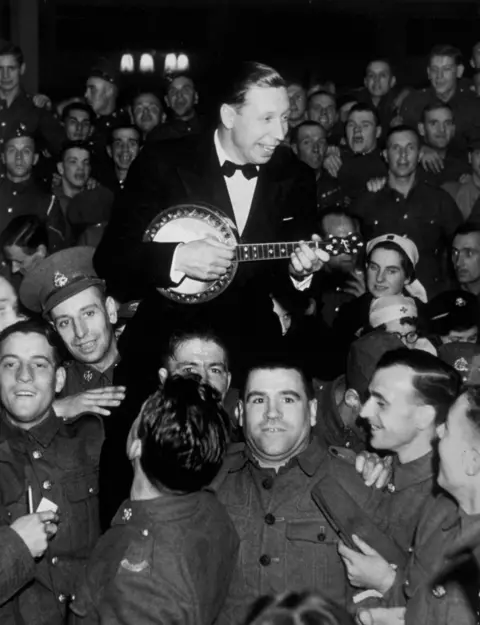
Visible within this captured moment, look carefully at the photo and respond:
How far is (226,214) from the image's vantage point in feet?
14.2

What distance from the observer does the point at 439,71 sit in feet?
28.5

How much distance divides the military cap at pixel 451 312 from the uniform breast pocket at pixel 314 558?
2202 mm

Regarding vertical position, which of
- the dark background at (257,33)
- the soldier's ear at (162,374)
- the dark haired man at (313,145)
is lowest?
the soldier's ear at (162,374)

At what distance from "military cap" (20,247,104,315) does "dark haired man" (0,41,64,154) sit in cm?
408

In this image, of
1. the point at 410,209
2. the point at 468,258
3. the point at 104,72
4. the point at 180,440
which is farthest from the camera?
the point at 104,72

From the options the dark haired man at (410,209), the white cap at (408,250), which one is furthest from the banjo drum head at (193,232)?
the dark haired man at (410,209)

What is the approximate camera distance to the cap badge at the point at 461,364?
5011 millimetres

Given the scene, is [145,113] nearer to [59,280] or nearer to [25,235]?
Answer: [25,235]

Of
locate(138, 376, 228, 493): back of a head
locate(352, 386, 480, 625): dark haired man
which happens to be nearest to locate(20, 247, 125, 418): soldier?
locate(138, 376, 228, 493): back of a head

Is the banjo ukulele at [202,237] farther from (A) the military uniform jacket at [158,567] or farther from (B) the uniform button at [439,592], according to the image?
(B) the uniform button at [439,592]

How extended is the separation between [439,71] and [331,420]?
4390mm

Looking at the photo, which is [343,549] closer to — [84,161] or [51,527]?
[51,527]

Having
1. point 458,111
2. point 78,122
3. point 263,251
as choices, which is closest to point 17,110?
point 78,122

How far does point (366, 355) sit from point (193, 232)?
0.93 meters
